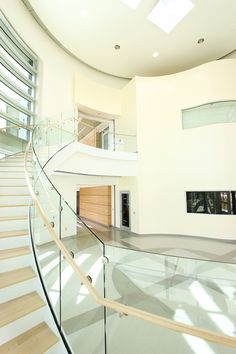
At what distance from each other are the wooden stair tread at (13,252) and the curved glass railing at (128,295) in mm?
156

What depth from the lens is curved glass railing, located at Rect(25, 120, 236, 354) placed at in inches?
80.8

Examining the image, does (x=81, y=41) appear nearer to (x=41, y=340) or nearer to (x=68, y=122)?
(x=68, y=122)

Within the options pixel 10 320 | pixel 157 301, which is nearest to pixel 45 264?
pixel 10 320

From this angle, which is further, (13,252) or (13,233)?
(13,233)

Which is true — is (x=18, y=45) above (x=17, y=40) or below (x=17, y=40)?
below

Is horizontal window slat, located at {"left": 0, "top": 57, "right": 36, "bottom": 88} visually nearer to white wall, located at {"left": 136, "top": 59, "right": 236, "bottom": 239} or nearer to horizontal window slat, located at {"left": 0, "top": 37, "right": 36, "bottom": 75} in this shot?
horizontal window slat, located at {"left": 0, "top": 37, "right": 36, "bottom": 75}

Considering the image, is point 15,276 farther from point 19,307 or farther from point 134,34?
point 134,34

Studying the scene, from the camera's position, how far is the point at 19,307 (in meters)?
1.95

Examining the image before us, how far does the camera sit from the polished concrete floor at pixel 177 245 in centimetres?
595

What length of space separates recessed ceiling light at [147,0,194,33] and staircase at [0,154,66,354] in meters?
8.46

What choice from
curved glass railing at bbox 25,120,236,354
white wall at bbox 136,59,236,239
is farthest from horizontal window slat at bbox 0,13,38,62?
curved glass railing at bbox 25,120,236,354

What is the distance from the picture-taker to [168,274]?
4383 mm

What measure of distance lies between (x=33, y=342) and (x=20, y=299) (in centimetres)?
44

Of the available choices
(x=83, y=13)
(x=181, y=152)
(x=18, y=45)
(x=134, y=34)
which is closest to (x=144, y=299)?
(x=181, y=152)
